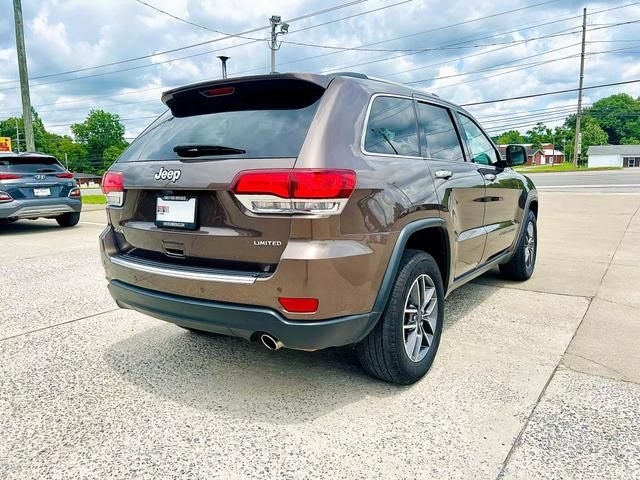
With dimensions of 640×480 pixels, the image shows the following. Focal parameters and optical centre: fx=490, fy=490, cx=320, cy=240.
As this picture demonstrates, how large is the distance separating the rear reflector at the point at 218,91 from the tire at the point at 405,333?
4.45 ft

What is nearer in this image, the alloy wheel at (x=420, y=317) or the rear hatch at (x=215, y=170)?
the rear hatch at (x=215, y=170)

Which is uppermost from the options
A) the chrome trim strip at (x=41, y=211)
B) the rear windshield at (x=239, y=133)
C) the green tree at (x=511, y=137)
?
the green tree at (x=511, y=137)

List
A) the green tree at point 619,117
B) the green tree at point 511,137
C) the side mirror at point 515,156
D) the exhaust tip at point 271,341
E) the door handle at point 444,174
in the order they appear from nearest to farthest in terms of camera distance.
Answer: the exhaust tip at point 271,341, the door handle at point 444,174, the side mirror at point 515,156, the green tree at point 619,117, the green tree at point 511,137

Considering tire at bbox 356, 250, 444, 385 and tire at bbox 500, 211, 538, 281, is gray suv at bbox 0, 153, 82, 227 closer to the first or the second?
tire at bbox 500, 211, 538, 281

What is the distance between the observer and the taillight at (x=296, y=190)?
2246 millimetres

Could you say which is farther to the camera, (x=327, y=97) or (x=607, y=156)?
(x=607, y=156)

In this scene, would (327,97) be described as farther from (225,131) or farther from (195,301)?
(195,301)

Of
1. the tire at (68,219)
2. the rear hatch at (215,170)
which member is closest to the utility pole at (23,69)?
the tire at (68,219)

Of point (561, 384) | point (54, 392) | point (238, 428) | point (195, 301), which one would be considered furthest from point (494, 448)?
point (54, 392)

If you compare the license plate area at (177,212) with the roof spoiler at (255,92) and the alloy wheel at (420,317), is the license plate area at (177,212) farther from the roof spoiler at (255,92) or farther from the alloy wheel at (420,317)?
the alloy wheel at (420,317)

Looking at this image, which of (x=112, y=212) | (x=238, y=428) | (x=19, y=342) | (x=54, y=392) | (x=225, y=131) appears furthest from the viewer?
(x=19, y=342)

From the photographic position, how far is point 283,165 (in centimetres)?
229

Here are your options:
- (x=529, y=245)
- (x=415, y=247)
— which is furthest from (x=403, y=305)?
(x=529, y=245)

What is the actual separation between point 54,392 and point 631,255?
710cm
